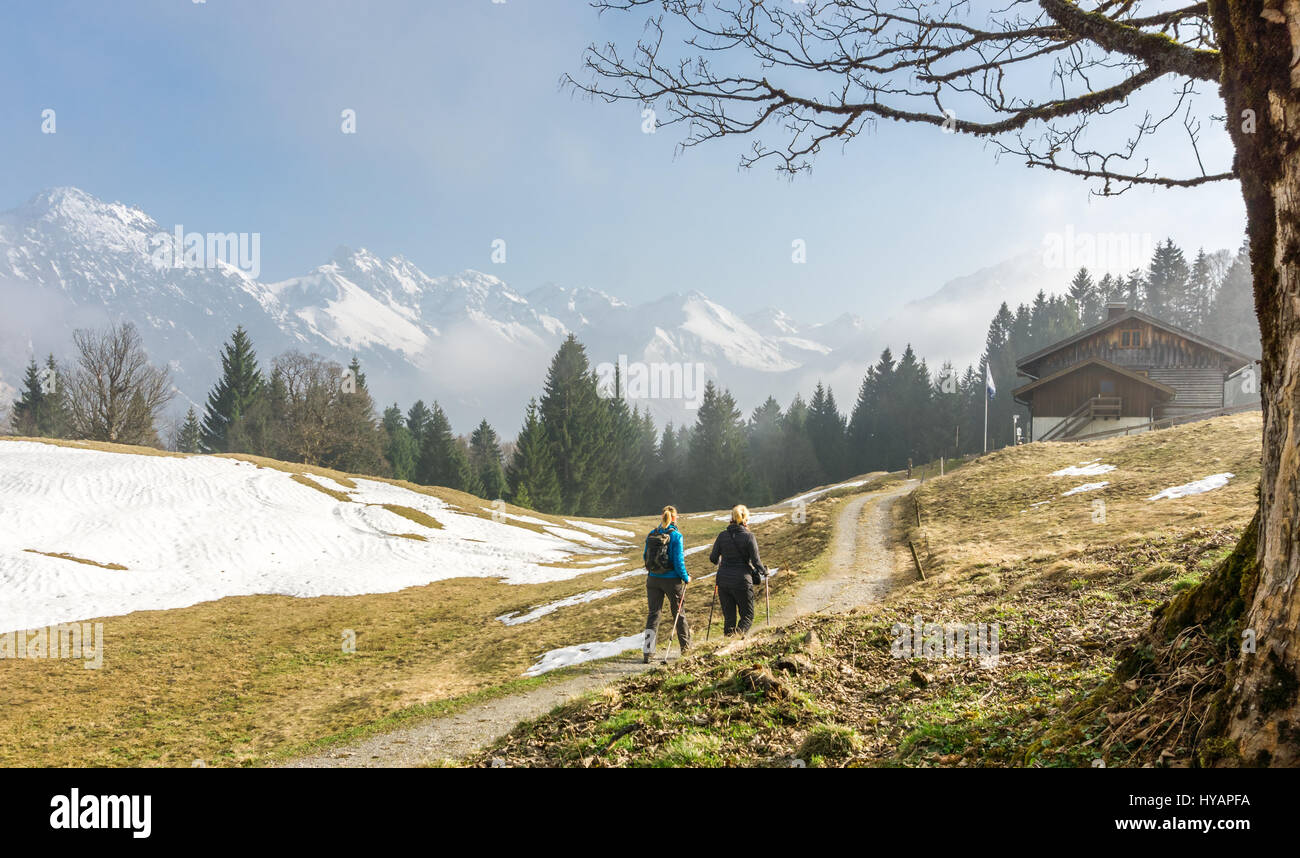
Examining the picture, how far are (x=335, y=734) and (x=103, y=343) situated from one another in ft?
258

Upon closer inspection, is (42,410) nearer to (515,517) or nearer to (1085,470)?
(515,517)

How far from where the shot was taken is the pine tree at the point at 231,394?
89938 mm

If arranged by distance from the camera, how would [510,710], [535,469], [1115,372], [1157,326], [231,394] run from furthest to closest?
[231,394] → [535,469] → [1157,326] → [1115,372] → [510,710]

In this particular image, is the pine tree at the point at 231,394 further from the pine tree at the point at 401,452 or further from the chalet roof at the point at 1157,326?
the chalet roof at the point at 1157,326

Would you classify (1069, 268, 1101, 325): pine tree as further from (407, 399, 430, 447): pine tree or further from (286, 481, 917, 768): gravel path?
(286, 481, 917, 768): gravel path

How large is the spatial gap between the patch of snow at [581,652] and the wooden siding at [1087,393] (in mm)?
40842

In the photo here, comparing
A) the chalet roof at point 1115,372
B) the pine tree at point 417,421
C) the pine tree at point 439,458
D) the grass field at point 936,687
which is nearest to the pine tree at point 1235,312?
the chalet roof at point 1115,372

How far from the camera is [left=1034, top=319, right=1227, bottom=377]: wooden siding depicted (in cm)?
4462

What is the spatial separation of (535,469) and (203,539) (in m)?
44.4

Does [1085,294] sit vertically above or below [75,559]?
above

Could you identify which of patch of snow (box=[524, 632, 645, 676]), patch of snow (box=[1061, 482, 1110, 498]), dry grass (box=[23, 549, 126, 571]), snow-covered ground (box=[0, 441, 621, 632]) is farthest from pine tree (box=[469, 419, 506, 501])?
patch of snow (box=[524, 632, 645, 676])

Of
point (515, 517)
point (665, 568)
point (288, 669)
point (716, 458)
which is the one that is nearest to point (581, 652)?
point (665, 568)

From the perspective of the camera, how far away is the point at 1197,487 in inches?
821
